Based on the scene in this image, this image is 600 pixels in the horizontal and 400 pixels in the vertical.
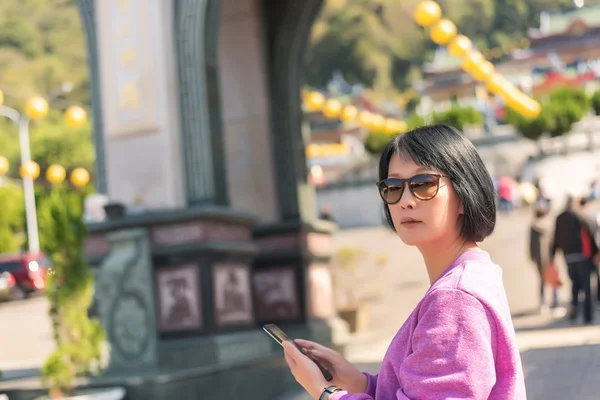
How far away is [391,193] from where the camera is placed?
2.22m

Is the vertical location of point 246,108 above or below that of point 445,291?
above

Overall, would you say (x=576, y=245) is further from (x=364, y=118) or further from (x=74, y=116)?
(x=364, y=118)

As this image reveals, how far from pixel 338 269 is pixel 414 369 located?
1325 centimetres

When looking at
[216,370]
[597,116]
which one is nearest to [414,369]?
[216,370]

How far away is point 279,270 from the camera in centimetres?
1040

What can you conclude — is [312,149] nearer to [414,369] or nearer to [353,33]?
[353,33]

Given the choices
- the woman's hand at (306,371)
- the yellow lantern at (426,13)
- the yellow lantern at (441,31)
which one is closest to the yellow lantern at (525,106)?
the yellow lantern at (441,31)

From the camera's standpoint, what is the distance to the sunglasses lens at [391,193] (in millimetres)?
2197

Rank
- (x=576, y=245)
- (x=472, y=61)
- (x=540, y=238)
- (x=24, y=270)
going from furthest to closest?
(x=24, y=270) < (x=472, y=61) < (x=540, y=238) < (x=576, y=245)

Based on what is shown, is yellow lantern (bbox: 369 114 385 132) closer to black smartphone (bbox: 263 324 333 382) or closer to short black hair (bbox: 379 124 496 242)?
black smartphone (bbox: 263 324 333 382)

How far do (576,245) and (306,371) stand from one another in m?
9.71

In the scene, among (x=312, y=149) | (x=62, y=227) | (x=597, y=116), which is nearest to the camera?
(x=62, y=227)

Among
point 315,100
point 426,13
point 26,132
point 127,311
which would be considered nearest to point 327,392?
point 127,311

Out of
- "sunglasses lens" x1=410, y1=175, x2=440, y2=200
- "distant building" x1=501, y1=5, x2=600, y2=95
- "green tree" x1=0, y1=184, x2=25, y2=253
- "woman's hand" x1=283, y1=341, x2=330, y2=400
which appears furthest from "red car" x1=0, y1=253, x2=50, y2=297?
"distant building" x1=501, y1=5, x2=600, y2=95
